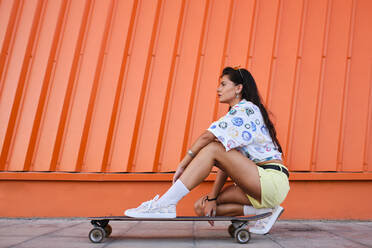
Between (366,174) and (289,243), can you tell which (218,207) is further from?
(366,174)

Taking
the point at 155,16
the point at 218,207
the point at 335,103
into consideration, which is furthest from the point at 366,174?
the point at 155,16

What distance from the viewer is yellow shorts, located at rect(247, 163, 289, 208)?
6.31 feet

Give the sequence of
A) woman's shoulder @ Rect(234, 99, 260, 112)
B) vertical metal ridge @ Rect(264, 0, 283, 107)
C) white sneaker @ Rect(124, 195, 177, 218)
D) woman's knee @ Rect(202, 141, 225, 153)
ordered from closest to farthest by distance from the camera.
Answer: white sneaker @ Rect(124, 195, 177, 218) → woman's knee @ Rect(202, 141, 225, 153) → woman's shoulder @ Rect(234, 99, 260, 112) → vertical metal ridge @ Rect(264, 0, 283, 107)

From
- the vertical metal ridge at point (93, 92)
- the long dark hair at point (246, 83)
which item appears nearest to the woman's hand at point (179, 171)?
the long dark hair at point (246, 83)

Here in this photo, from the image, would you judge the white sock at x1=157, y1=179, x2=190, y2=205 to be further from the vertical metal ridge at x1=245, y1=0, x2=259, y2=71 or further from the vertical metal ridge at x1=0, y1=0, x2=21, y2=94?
the vertical metal ridge at x1=0, y1=0, x2=21, y2=94

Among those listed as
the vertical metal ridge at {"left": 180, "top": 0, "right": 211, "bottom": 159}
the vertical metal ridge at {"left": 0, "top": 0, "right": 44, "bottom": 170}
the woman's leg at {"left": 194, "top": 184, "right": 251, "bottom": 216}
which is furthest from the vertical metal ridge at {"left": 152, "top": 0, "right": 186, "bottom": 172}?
the vertical metal ridge at {"left": 0, "top": 0, "right": 44, "bottom": 170}

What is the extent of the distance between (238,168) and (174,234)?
0.79 metres

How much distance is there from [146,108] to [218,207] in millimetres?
1440

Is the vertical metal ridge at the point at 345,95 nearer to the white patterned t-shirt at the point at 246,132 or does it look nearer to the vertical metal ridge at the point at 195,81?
the white patterned t-shirt at the point at 246,132

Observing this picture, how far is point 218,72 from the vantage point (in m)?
3.19

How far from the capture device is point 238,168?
6.33 ft

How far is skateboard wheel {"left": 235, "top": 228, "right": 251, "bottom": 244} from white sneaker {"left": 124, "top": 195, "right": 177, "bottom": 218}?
0.45 meters

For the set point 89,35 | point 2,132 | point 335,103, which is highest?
point 89,35

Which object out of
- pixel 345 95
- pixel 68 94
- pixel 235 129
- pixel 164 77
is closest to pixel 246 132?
pixel 235 129
